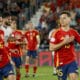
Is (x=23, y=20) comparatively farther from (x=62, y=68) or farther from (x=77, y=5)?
(x=62, y=68)

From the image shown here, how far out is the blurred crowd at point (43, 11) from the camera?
25500 millimetres

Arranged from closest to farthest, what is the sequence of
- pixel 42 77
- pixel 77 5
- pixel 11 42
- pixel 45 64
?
pixel 11 42 → pixel 42 77 → pixel 45 64 → pixel 77 5

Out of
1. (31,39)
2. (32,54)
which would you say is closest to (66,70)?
(32,54)

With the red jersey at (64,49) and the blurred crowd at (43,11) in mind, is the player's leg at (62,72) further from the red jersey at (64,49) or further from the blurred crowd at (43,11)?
the blurred crowd at (43,11)

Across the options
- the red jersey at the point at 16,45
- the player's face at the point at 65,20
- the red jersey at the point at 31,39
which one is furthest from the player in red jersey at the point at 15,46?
the red jersey at the point at 31,39

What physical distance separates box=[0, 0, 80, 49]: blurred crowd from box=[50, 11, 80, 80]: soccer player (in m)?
14.4

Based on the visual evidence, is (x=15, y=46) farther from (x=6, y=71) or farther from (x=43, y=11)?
(x=43, y=11)

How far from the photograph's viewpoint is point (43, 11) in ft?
89.2

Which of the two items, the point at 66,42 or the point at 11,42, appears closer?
the point at 66,42

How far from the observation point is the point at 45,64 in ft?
76.7

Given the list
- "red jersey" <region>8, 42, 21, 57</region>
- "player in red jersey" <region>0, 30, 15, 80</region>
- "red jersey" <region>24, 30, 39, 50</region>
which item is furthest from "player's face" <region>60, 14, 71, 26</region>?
"red jersey" <region>24, 30, 39, 50</region>

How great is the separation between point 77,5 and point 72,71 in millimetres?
17019

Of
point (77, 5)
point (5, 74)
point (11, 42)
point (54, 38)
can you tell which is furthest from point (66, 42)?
point (77, 5)

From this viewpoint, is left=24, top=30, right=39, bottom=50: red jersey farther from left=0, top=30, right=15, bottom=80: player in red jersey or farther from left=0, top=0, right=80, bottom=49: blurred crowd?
left=0, top=30, right=15, bottom=80: player in red jersey
